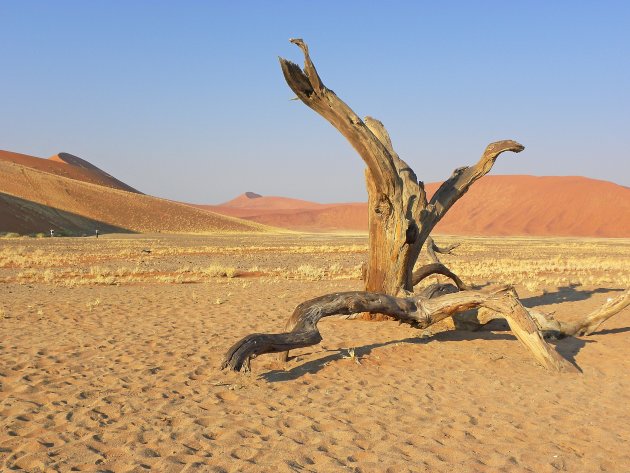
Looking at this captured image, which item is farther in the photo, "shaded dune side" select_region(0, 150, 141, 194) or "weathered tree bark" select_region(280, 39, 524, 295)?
"shaded dune side" select_region(0, 150, 141, 194)

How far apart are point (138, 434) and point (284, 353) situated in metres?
2.60

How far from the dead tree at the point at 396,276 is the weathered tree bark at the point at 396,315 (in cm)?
1

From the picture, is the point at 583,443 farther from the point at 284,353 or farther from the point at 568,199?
the point at 568,199

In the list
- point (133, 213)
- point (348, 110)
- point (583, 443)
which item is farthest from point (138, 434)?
point (133, 213)

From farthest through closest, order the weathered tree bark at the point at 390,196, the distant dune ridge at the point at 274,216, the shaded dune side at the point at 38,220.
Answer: the distant dune ridge at the point at 274,216 < the shaded dune side at the point at 38,220 < the weathered tree bark at the point at 390,196

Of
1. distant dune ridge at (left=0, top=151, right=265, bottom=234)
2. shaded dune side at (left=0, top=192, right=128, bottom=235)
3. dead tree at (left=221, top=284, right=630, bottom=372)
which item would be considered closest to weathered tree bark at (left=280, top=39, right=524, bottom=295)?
dead tree at (left=221, top=284, right=630, bottom=372)

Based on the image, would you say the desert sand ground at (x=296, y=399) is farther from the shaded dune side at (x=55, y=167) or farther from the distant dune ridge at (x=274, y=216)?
the shaded dune side at (x=55, y=167)

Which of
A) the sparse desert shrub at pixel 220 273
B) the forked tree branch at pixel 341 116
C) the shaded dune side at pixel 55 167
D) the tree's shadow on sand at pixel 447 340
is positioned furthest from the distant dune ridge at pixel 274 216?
the tree's shadow on sand at pixel 447 340

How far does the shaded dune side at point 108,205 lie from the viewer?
7738cm

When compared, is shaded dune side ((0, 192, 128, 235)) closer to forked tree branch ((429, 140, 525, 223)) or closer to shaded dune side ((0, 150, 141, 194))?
forked tree branch ((429, 140, 525, 223))

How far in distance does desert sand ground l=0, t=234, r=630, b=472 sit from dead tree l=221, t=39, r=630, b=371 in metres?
0.37

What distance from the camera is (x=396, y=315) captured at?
823cm

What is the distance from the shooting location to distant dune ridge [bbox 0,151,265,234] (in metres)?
62.6

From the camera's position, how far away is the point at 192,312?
1167 centimetres
